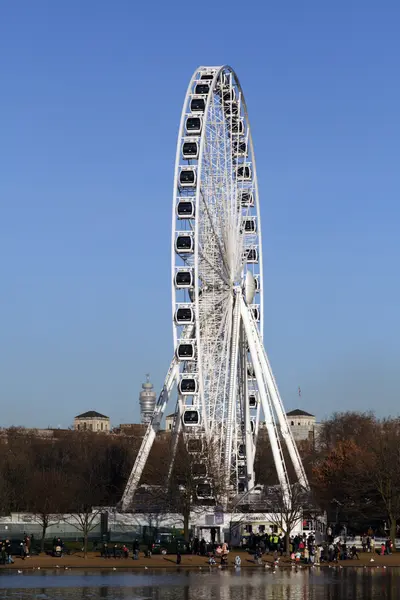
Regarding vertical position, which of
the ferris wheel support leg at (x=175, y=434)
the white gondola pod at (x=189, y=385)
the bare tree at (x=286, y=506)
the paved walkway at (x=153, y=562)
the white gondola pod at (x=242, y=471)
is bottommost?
the paved walkway at (x=153, y=562)

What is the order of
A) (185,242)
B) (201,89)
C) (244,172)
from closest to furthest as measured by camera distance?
(185,242) < (201,89) < (244,172)

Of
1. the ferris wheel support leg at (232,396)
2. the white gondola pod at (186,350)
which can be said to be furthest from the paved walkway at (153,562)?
the white gondola pod at (186,350)

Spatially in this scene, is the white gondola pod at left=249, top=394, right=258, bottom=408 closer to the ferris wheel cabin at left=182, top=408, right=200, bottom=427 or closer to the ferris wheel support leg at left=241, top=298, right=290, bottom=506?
the ferris wheel support leg at left=241, top=298, right=290, bottom=506

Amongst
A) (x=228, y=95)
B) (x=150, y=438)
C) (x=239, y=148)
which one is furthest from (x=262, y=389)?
(x=228, y=95)

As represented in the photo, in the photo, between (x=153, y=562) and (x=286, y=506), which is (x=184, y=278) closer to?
(x=286, y=506)

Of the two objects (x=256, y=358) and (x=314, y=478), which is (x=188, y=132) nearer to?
(x=256, y=358)

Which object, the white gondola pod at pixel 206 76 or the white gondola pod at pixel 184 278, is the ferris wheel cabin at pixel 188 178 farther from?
the white gondola pod at pixel 206 76
